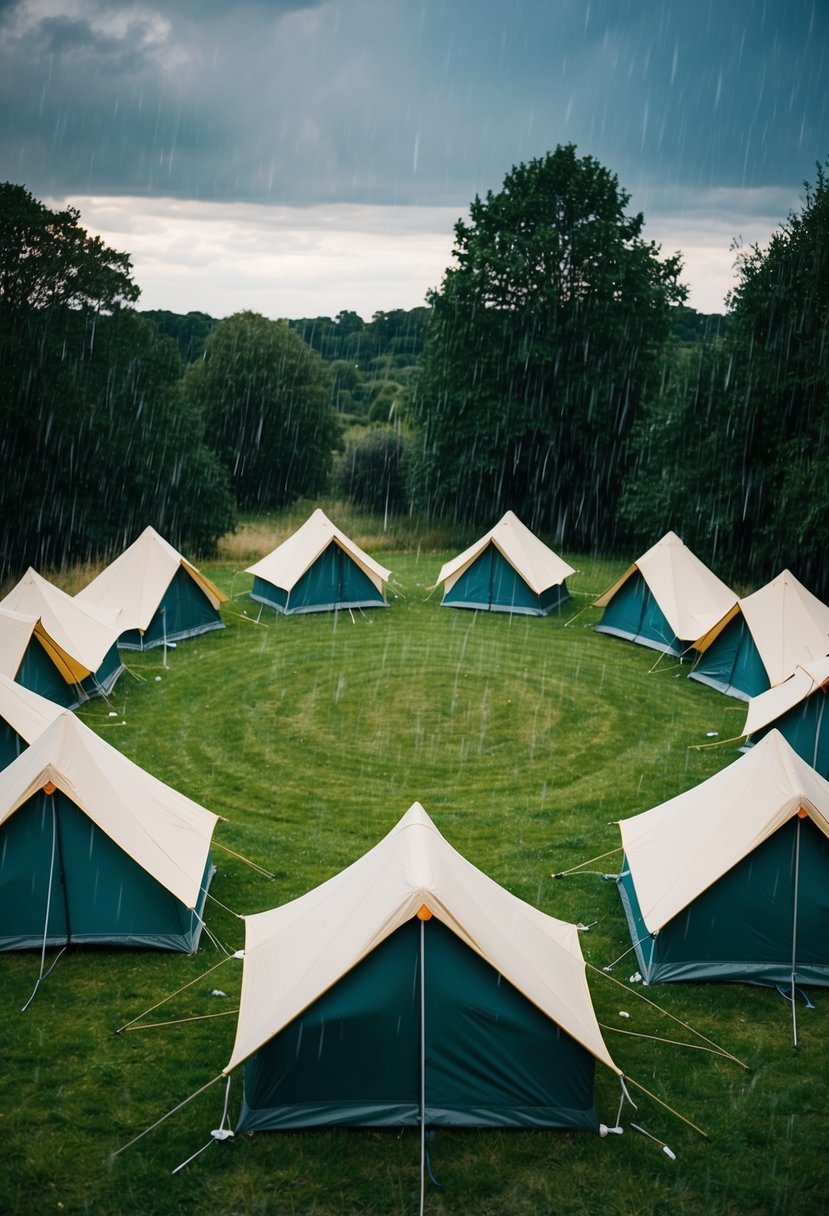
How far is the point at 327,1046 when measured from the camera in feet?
24.7

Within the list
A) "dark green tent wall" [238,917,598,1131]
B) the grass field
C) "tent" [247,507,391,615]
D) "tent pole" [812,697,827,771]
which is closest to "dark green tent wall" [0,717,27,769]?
the grass field

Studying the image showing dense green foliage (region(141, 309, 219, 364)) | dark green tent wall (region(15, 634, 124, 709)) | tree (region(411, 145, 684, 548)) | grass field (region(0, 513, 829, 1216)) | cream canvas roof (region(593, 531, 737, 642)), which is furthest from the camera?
dense green foliage (region(141, 309, 219, 364))

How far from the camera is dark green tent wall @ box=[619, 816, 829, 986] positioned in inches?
379

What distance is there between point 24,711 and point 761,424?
2031 cm

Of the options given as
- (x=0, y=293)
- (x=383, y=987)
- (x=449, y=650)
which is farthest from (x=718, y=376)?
(x=383, y=987)

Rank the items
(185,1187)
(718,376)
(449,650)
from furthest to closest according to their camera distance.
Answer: (718,376), (449,650), (185,1187)

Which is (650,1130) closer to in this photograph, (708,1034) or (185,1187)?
(708,1034)

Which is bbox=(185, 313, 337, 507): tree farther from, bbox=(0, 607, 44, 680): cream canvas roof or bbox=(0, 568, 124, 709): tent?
bbox=(0, 607, 44, 680): cream canvas roof

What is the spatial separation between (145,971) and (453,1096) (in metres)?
3.61

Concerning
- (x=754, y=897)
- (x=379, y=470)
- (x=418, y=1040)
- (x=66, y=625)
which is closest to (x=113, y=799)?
(x=418, y=1040)

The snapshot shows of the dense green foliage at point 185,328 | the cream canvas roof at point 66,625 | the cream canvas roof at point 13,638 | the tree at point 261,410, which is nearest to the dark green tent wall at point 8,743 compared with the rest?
the cream canvas roof at point 13,638

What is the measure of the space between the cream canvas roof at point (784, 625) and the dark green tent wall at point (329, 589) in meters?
8.79

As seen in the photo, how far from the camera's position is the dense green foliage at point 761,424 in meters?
24.6

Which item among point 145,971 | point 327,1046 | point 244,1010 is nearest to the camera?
point 327,1046
